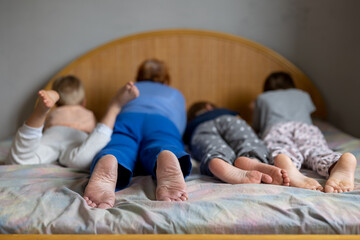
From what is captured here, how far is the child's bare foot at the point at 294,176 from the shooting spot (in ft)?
3.39

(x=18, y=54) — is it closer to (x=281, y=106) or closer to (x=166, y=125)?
(x=166, y=125)

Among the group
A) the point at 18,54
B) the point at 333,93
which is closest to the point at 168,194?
the point at 333,93

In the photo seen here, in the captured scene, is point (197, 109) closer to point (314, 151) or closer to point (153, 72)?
point (153, 72)

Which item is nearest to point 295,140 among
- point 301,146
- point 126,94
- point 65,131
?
point 301,146

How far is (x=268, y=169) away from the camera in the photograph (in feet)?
3.56

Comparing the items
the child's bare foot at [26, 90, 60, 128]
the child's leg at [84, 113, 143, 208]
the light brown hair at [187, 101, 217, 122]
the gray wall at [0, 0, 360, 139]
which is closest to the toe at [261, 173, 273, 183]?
the child's leg at [84, 113, 143, 208]

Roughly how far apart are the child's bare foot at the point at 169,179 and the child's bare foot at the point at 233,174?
0.15 meters

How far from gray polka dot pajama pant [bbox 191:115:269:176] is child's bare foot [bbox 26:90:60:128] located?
0.54 m

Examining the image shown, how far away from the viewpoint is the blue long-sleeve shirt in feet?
5.16

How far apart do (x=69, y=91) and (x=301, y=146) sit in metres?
1.06

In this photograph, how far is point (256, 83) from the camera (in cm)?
221

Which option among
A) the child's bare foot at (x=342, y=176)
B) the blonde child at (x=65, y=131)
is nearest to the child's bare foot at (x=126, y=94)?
the blonde child at (x=65, y=131)

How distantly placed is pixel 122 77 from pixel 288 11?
1.08m

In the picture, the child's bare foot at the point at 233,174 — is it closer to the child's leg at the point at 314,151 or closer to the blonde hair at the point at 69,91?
the child's leg at the point at 314,151
